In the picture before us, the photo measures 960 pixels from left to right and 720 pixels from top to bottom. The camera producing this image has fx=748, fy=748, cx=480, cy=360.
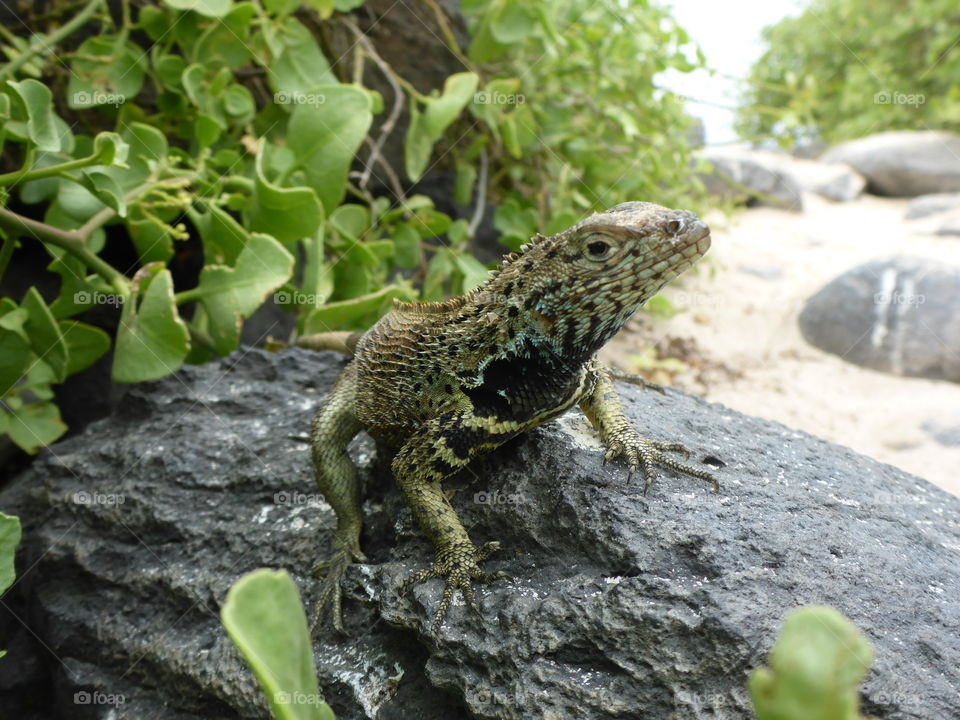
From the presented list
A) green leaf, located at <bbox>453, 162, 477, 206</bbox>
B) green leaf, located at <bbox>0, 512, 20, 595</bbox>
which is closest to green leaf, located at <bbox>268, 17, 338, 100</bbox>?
green leaf, located at <bbox>453, 162, 477, 206</bbox>

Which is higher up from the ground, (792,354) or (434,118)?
(434,118)

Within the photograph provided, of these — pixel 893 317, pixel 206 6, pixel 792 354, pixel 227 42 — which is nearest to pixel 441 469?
pixel 206 6

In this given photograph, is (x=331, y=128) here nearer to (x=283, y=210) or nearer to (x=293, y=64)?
(x=283, y=210)

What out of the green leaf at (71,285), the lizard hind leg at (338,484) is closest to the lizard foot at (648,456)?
the lizard hind leg at (338,484)

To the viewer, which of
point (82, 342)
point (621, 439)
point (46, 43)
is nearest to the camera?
point (621, 439)

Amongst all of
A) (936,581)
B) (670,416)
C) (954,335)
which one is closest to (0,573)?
(670,416)

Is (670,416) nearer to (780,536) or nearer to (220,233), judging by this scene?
(780,536)

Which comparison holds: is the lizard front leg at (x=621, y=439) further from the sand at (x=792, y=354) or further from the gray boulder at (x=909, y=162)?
the gray boulder at (x=909, y=162)
